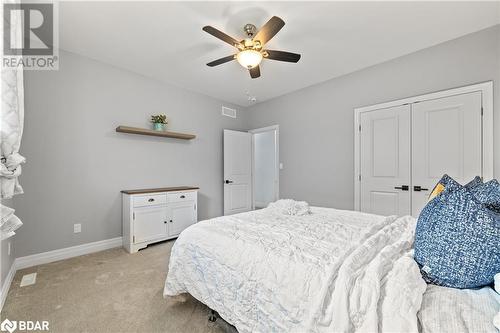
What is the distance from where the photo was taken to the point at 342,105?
12.0ft

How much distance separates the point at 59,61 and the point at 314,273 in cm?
373

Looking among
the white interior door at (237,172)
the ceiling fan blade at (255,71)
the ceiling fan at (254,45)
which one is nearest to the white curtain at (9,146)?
the ceiling fan at (254,45)

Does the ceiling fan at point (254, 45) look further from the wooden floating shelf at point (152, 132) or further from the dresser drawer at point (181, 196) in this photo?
the dresser drawer at point (181, 196)

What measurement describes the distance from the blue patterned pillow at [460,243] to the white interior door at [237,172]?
12.7 ft

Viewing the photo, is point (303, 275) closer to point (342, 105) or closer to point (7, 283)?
point (7, 283)

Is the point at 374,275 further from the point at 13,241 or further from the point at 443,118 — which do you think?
the point at 13,241

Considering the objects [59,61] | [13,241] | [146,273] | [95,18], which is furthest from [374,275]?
[59,61]

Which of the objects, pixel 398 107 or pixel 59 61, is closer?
pixel 59 61

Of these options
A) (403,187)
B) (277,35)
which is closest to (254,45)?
(277,35)

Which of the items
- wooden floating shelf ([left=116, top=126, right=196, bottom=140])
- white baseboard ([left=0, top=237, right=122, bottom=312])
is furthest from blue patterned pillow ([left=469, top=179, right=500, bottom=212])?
wooden floating shelf ([left=116, top=126, right=196, bottom=140])

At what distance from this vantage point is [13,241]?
2.54 meters

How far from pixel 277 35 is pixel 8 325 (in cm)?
343

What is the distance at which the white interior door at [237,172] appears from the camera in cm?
468

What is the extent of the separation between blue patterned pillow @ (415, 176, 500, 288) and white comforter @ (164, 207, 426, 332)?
93 mm
